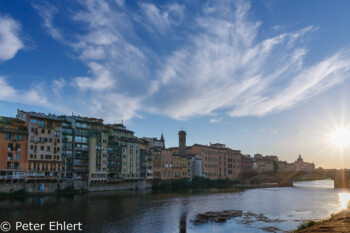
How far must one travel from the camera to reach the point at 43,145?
81.7m

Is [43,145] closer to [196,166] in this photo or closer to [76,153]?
[76,153]

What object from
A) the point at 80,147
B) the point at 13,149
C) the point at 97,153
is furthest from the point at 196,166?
the point at 13,149

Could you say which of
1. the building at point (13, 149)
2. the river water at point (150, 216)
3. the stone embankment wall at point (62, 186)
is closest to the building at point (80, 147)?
the stone embankment wall at point (62, 186)

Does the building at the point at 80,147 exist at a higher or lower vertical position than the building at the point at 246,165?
higher

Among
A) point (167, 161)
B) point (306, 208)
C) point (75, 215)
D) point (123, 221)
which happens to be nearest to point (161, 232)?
point (123, 221)

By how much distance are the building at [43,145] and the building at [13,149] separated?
125 cm

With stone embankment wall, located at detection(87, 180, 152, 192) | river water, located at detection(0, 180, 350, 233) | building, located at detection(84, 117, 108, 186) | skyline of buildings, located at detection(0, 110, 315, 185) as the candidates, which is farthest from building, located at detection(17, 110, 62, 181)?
stone embankment wall, located at detection(87, 180, 152, 192)

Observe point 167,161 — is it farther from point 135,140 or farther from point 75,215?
point 75,215

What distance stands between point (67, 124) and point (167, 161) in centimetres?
4535

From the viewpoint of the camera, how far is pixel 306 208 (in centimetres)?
6381

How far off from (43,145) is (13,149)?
7813 millimetres

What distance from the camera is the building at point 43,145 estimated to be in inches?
3107

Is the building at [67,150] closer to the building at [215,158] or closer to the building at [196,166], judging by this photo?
the building at [196,166]

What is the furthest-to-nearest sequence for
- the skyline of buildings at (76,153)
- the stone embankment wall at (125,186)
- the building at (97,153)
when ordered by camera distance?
the stone embankment wall at (125,186) → the building at (97,153) → the skyline of buildings at (76,153)
